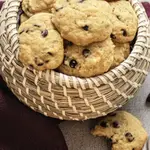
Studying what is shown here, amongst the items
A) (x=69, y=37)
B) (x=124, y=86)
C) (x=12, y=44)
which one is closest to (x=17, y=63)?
(x=12, y=44)

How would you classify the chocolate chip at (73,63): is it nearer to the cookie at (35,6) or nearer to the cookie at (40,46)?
the cookie at (40,46)

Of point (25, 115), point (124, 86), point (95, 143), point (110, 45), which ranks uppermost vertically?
point (110, 45)

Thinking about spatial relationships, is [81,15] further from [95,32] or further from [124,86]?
[124,86]

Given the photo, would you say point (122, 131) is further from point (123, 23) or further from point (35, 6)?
point (35, 6)

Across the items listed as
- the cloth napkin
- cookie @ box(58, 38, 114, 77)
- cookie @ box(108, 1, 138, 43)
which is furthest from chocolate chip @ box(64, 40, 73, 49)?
the cloth napkin

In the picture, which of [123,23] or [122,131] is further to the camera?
[122,131]

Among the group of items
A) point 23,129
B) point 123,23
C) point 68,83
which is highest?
point 123,23

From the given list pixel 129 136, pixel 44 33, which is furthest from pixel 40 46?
pixel 129 136
